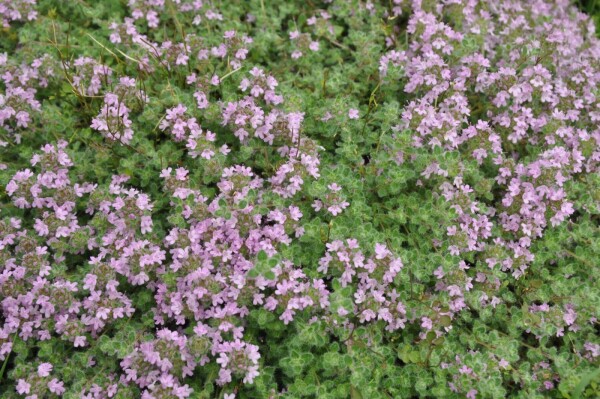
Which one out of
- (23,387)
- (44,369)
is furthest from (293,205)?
(23,387)

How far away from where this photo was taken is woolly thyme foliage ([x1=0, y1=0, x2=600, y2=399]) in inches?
126

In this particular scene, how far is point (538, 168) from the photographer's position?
3.78 metres

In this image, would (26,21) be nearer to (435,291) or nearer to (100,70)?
(100,70)

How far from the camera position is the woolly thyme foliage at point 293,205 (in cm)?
321

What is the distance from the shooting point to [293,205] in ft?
11.8

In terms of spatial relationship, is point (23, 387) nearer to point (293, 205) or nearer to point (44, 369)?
point (44, 369)

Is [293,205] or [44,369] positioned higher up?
[293,205]

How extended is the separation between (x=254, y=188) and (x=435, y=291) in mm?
1304

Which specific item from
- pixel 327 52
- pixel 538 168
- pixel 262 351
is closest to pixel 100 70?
pixel 327 52

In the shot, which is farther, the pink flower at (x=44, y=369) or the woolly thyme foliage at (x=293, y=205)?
the woolly thyme foliage at (x=293, y=205)

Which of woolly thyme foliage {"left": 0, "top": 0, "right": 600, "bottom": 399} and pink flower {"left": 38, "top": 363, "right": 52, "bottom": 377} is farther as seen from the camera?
woolly thyme foliage {"left": 0, "top": 0, "right": 600, "bottom": 399}

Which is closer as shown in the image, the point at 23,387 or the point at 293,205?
the point at 23,387

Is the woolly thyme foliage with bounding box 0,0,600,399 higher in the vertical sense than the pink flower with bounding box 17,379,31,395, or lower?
higher

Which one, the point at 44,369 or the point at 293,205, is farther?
the point at 293,205
